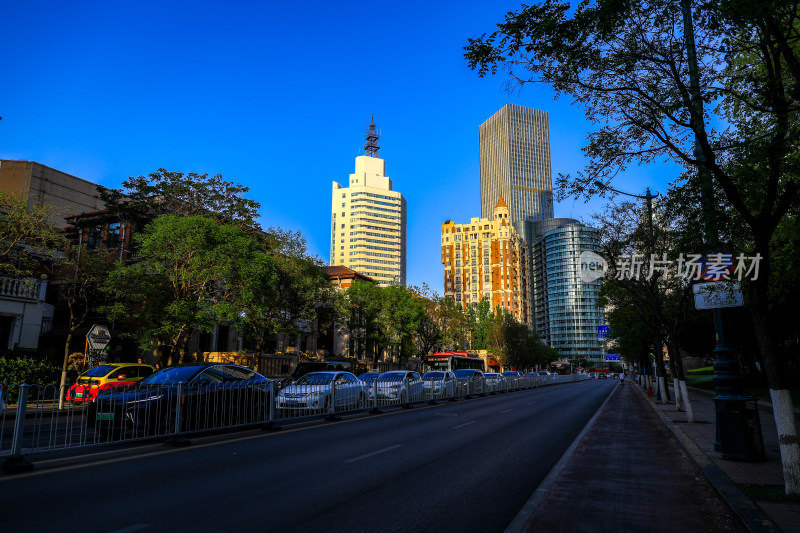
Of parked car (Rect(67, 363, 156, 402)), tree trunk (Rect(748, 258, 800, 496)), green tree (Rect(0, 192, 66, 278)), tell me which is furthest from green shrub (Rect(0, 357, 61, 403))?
tree trunk (Rect(748, 258, 800, 496))

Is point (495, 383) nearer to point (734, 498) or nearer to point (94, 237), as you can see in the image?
point (734, 498)

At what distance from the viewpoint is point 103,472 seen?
24.3 feet

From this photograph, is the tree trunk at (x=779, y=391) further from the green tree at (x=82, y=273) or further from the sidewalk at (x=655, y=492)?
the green tree at (x=82, y=273)

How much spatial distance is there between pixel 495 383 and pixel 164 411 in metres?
29.3

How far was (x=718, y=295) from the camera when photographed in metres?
9.27

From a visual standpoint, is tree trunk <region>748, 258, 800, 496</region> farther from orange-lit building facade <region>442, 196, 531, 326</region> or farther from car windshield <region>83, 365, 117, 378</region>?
orange-lit building facade <region>442, 196, 531, 326</region>

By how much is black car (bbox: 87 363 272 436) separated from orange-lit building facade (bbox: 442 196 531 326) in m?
141

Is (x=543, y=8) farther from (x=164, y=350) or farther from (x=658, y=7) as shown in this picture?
(x=164, y=350)

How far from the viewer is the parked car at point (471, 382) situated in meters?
29.2

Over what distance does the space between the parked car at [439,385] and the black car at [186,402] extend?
12310mm

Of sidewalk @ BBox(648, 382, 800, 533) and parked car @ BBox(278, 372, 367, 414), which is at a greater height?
parked car @ BBox(278, 372, 367, 414)

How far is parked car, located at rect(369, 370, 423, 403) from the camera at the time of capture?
1962cm

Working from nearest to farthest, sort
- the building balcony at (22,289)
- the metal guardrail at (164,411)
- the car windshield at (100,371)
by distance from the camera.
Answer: the metal guardrail at (164,411) < the car windshield at (100,371) < the building balcony at (22,289)

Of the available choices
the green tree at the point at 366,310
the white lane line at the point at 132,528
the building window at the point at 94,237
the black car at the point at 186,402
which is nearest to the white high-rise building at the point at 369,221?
the green tree at the point at 366,310
